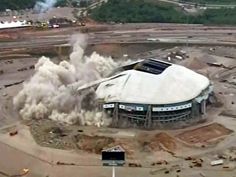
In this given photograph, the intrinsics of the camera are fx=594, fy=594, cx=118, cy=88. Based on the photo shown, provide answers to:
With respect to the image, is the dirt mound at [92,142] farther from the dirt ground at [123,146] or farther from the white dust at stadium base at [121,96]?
the white dust at stadium base at [121,96]

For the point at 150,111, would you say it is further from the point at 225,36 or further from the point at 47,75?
the point at 225,36

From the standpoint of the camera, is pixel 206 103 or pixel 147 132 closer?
pixel 147 132

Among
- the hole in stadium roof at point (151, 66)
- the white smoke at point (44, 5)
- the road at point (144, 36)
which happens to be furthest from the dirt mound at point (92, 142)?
the white smoke at point (44, 5)

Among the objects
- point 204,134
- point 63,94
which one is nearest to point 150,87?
point 204,134

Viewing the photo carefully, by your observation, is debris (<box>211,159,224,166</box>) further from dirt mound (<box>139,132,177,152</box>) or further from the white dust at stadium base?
the white dust at stadium base

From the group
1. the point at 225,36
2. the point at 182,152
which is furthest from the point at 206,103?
the point at 225,36

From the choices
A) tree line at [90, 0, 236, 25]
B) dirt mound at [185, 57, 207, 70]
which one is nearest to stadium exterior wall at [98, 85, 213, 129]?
dirt mound at [185, 57, 207, 70]
